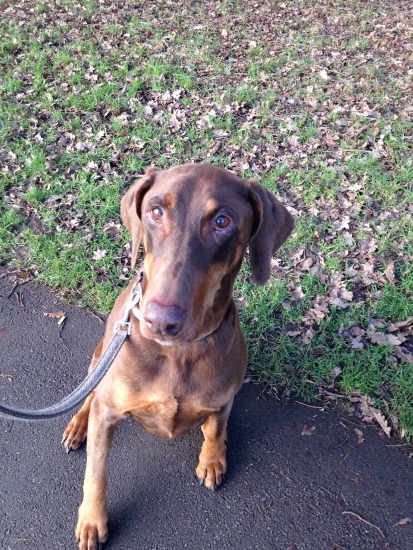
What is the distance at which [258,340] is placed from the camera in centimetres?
430

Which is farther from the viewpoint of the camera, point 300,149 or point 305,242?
point 300,149

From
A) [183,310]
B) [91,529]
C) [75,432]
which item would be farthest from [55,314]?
[183,310]

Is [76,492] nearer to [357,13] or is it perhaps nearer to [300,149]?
[300,149]

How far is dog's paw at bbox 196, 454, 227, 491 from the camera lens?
3398 millimetres

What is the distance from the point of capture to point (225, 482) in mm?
3473

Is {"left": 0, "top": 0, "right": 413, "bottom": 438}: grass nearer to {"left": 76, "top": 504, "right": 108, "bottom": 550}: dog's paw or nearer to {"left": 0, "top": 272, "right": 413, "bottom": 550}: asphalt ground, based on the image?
{"left": 0, "top": 272, "right": 413, "bottom": 550}: asphalt ground

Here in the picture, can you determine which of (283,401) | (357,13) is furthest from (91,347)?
(357,13)

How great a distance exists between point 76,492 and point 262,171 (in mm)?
4095

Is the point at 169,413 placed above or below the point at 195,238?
below

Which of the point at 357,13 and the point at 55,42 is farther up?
the point at 55,42

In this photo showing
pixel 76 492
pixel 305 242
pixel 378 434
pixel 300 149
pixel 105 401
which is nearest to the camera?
pixel 105 401

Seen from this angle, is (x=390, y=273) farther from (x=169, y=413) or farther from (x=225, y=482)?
(x=169, y=413)

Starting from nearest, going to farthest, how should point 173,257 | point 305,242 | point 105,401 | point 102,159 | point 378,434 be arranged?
point 173,257
point 105,401
point 378,434
point 305,242
point 102,159

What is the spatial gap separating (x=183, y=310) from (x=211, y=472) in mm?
1720
